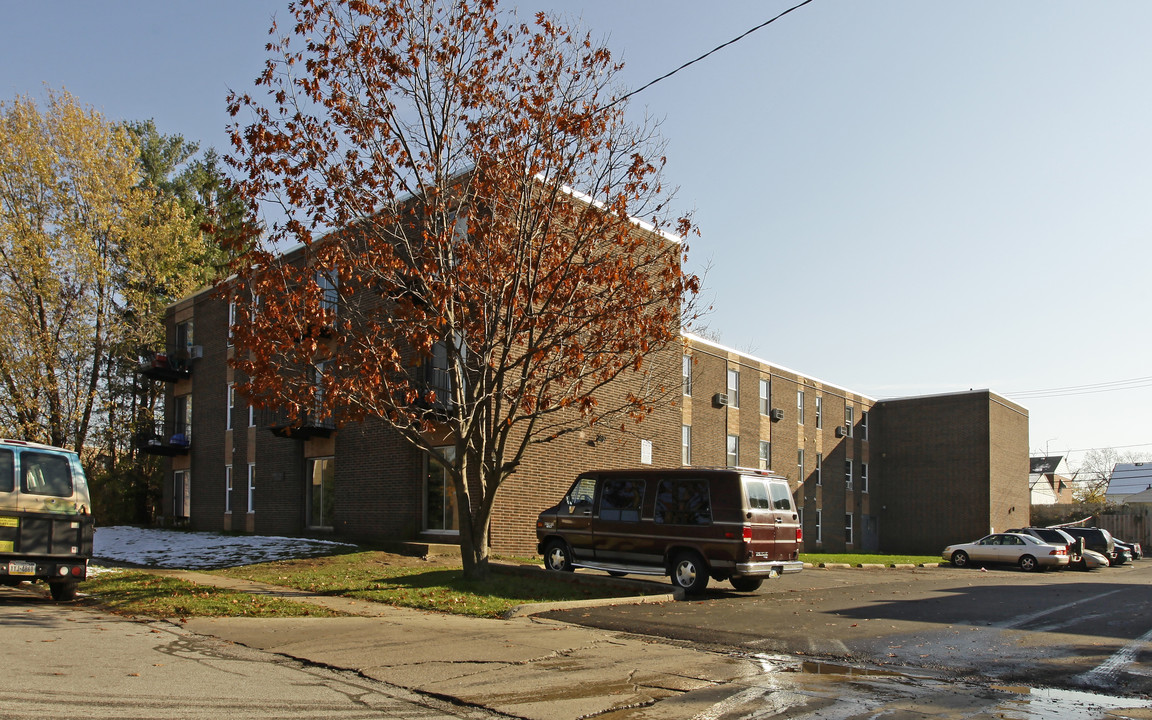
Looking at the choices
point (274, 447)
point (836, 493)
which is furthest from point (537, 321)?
point (836, 493)

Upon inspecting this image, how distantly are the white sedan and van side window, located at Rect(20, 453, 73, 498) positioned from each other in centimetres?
2918

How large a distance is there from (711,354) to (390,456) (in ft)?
51.2

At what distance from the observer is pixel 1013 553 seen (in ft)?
104

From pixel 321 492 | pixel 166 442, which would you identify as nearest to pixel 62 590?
pixel 321 492

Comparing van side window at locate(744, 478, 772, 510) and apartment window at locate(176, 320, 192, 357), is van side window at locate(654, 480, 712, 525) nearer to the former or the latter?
van side window at locate(744, 478, 772, 510)

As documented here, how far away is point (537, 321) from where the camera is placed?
1506 cm

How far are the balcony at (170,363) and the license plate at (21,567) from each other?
73.6ft

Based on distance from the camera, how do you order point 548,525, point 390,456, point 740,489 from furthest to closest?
point 390,456 → point 548,525 → point 740,489

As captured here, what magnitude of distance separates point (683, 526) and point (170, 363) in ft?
82.7

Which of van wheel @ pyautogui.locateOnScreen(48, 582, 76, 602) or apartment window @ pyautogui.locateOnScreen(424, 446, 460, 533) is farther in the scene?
apartment window @ pyautogui.locateOnScreen(424, 446, 460, 533)

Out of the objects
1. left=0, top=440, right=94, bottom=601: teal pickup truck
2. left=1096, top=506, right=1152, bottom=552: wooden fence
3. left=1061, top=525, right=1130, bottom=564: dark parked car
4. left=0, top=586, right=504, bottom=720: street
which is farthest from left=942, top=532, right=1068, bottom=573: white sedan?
left=0, top=440, right=94, bottom=601: teal pickup truck

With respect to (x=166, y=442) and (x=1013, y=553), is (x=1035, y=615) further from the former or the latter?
(x=166, y=442)

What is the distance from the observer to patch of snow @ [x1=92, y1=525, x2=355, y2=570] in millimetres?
20703

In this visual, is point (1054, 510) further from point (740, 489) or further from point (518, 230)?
point (518, 230)
